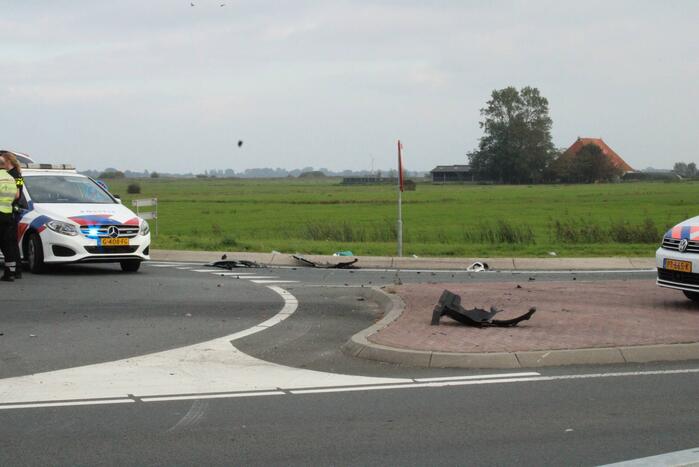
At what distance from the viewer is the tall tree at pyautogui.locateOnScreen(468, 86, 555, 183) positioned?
135125 millimetres

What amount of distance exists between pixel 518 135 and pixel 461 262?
11715cm

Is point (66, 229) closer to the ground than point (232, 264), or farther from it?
farther from it

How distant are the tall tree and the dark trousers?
403 ft

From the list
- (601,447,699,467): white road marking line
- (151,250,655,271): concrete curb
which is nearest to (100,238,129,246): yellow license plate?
(151,250,655,271): concrete curb

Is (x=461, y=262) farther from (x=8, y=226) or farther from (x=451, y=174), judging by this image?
(x=451, y=174)

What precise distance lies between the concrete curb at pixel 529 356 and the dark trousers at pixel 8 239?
25.9 ft

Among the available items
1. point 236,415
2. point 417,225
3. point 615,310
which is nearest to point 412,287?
point 615,310

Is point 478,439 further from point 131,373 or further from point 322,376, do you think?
point 131,373

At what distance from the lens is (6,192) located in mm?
15055

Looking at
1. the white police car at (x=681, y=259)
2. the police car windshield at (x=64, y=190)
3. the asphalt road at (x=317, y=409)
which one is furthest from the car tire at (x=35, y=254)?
the white police car at (x=681, y=259)

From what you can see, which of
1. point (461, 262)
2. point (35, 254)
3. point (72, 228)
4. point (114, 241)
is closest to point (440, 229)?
point (461, 262)

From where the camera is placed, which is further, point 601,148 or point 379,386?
point 601,148

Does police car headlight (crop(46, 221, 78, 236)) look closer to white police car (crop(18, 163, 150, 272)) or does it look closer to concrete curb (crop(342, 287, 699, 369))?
white police car (crop(18, 163, 150, 272))

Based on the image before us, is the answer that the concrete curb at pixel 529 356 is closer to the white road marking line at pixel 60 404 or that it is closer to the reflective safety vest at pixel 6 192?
the white road marking line at pixel 60 404
